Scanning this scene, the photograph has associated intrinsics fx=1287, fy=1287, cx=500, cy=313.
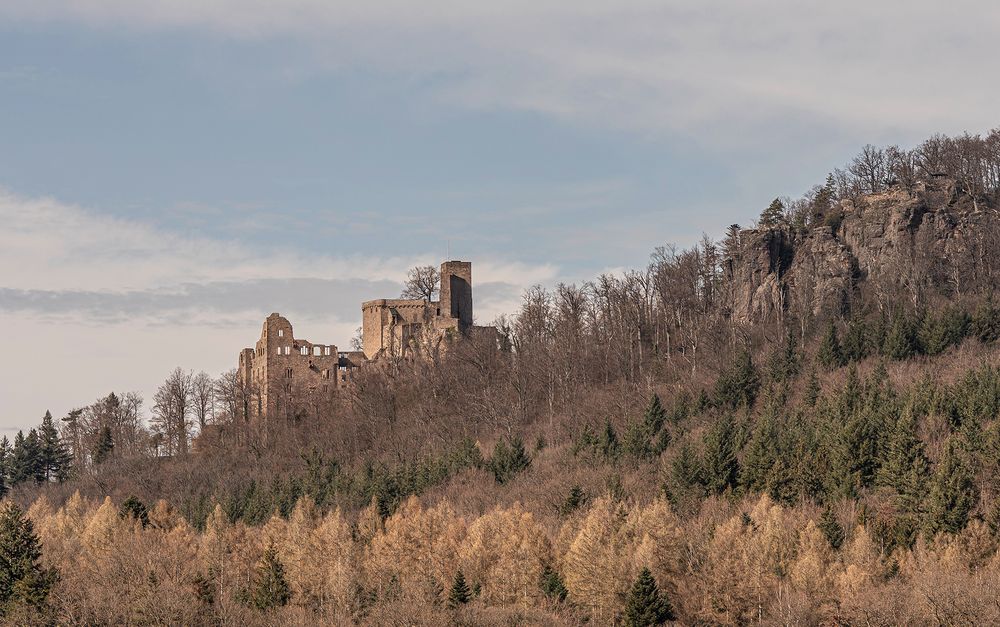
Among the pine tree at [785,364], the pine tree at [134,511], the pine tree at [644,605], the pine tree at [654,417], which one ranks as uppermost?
the pine tree at [785,364]

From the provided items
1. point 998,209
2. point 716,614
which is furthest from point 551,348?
point 716,614

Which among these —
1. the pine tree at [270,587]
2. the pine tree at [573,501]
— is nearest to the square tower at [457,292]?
the pine tree at [573,501]

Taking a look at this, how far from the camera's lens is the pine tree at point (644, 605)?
60188 millimetres

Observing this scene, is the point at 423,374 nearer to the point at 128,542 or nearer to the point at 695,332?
the point at 695,332

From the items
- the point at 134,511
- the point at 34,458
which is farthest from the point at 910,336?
the point at 34,458

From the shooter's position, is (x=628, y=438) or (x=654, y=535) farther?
(x=628, y=438)

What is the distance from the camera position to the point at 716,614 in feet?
201

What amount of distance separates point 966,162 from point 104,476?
81.5 m

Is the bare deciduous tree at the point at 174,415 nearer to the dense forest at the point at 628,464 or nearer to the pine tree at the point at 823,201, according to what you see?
the dense forest at the point at 628,464

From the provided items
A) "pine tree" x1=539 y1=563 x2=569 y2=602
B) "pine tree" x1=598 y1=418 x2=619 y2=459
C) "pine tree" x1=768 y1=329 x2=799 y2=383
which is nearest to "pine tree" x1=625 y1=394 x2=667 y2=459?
"pine tree" x1=598 y1=418 x2=619 y2=459

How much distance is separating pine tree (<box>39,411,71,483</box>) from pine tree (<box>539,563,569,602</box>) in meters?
74.6

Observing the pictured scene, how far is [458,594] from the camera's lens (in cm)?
6450

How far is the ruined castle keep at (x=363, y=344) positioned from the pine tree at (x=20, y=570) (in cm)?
4129

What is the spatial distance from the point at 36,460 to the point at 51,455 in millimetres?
1694
